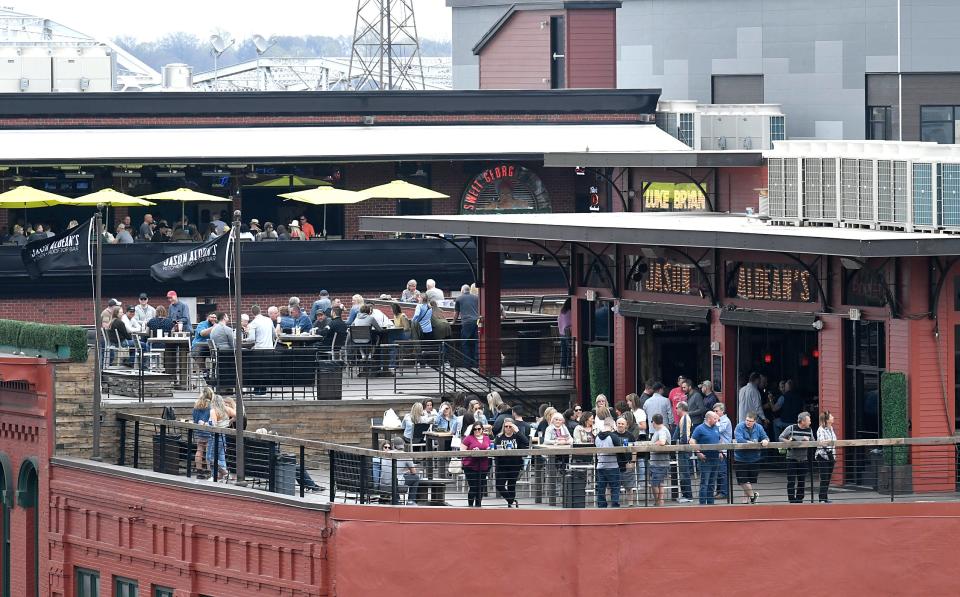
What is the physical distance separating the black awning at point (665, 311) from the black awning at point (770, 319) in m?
0.52

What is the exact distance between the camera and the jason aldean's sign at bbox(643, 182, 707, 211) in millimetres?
42531

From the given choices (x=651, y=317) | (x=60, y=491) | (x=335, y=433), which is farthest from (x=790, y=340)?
(x=60, y=491)

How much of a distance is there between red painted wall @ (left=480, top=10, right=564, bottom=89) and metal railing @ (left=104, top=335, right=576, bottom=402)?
26.3m

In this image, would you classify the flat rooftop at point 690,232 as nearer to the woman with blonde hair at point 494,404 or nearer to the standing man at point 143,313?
the woman with blonde hair at point 494,404

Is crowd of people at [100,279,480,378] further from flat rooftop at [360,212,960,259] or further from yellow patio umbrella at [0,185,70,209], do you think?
yellow patio umbrella at [0,185,70,209]

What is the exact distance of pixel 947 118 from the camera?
60500 millimetres

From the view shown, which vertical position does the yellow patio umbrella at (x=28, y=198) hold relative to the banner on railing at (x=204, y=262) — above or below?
above

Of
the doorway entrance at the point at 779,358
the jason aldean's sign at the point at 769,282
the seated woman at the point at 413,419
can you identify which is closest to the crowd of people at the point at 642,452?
the seated woman at the point at 413,419

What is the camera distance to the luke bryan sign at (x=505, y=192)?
53.8 metres

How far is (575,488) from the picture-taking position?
28219mm

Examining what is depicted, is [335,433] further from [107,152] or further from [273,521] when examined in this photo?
[107,152]

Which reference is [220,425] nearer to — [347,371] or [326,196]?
[347,371]

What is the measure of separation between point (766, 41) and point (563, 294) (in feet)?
53.9

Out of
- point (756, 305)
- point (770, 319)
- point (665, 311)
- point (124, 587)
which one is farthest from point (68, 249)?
point (770, 319)
